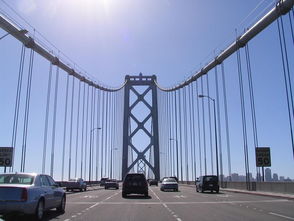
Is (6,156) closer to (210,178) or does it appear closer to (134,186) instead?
(134,186)

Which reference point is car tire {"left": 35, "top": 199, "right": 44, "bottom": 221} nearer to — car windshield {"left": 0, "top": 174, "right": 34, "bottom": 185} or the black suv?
car windshield {"left": 0, "top": 174, "right": 34, "bottom": 185}

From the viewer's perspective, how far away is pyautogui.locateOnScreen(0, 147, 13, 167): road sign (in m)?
25.1

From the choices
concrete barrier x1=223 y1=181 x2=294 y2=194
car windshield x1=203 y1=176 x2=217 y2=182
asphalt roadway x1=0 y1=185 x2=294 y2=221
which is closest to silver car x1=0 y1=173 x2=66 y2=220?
asphalt roadway x1=0 y1=185 x2=294 y2=221

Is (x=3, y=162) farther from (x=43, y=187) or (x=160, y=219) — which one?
(x=160, y=219)

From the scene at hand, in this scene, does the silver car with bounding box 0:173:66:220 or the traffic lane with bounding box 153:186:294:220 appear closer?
the silver car with bounding box 0:173:66:220

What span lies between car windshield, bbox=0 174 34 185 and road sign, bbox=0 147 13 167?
1246cm

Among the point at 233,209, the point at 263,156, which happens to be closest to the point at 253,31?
the point at 263,156

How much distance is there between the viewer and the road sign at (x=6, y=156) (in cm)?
2512

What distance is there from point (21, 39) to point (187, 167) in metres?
41.7

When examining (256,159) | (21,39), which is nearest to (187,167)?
(256,159)

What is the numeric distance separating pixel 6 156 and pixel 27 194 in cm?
1408

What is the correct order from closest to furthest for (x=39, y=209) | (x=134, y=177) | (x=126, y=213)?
(x=39, y=209) → (x=126, y=213) → (x=134, y=177)

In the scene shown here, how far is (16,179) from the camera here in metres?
13.2

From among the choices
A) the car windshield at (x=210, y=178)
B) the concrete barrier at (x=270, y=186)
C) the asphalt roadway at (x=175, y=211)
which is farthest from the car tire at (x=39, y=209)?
the car windshield at (x=210, y=178)
